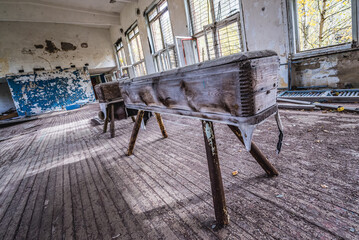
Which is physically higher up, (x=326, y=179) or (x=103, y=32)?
(x=103, y=32)

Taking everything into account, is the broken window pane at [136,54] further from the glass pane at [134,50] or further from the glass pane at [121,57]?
the glass pane at [121,57]

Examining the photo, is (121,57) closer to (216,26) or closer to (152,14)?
(152,14)

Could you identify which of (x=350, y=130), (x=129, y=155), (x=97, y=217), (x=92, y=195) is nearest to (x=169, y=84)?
(x=97, y=217)

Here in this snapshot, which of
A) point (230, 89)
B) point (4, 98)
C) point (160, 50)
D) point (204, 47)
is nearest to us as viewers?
point (230, 89)

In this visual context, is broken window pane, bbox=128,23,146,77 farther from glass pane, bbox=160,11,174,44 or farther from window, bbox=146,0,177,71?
glass pane, bbox=160,11,174,44

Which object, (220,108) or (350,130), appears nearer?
(220,108)

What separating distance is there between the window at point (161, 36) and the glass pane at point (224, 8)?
2412 millimetres

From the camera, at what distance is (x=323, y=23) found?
393 centimetres

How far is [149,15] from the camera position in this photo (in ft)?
29.0

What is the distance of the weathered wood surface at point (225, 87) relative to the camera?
81 centimetres

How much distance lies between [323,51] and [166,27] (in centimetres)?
647

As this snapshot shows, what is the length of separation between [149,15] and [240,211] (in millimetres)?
10167

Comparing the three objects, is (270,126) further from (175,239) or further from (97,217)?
(97,217)

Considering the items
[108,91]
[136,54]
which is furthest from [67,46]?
[108,91]
